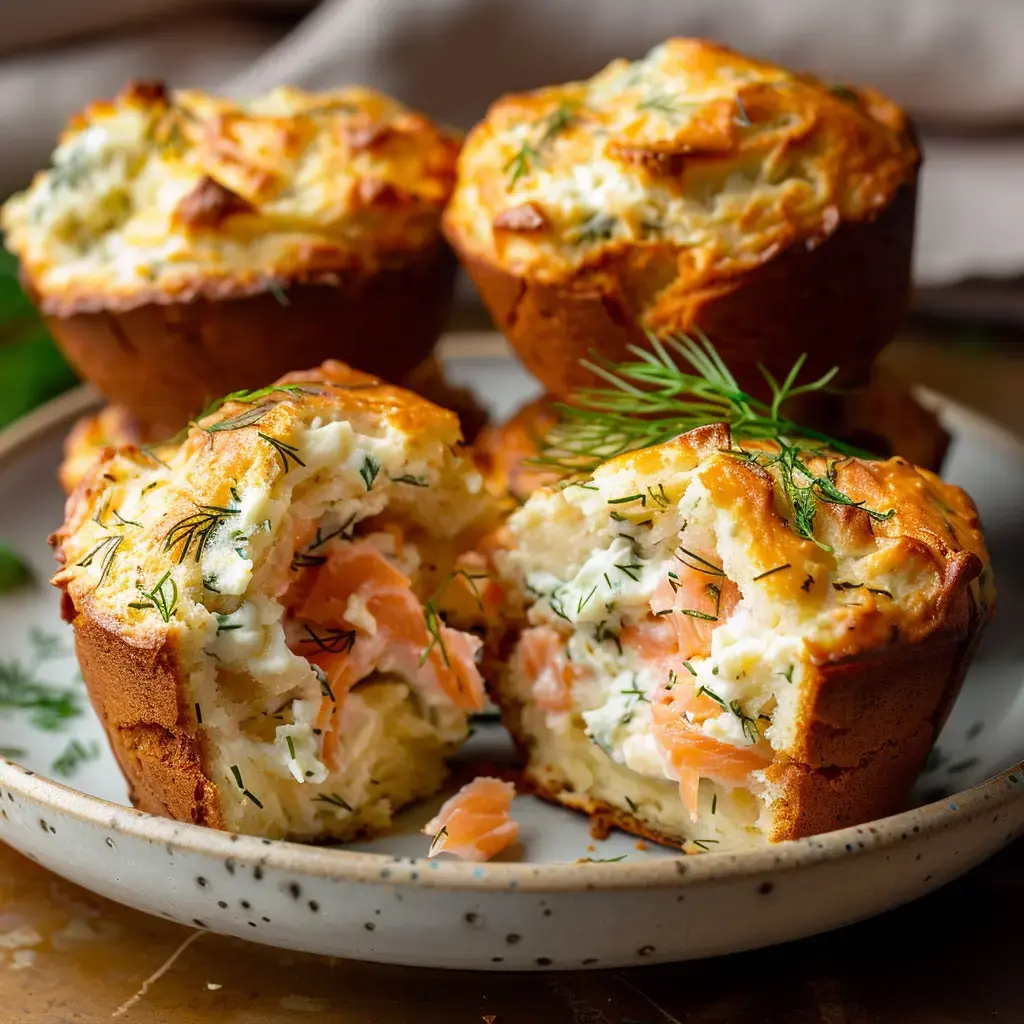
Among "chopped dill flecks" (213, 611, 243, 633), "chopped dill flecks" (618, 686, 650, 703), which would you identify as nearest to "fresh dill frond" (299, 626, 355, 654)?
"chopped dill flecks" (213, 611, 243, 633)

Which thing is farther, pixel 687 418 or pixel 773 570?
pixel 687 418

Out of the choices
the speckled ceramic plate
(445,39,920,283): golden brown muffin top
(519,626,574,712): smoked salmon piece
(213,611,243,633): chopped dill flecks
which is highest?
(445,39,920,283): golden brown muffin top

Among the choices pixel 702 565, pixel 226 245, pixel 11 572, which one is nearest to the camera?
pixel 702 565

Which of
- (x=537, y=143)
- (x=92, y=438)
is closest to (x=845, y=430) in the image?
(x=537, y=143)

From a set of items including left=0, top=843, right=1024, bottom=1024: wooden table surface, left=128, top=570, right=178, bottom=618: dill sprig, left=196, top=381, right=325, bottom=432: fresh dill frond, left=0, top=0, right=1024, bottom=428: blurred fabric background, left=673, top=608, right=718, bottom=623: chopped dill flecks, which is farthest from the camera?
left=0, top=0, right=1024, bottom=428: blurred fabric background

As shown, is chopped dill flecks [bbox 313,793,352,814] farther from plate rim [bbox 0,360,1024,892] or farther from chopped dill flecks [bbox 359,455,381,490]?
chopped dill flecks [bbox 359,455,381,490]

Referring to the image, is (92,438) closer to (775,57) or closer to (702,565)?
(702,565)

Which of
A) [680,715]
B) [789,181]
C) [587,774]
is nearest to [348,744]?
[587,774]
